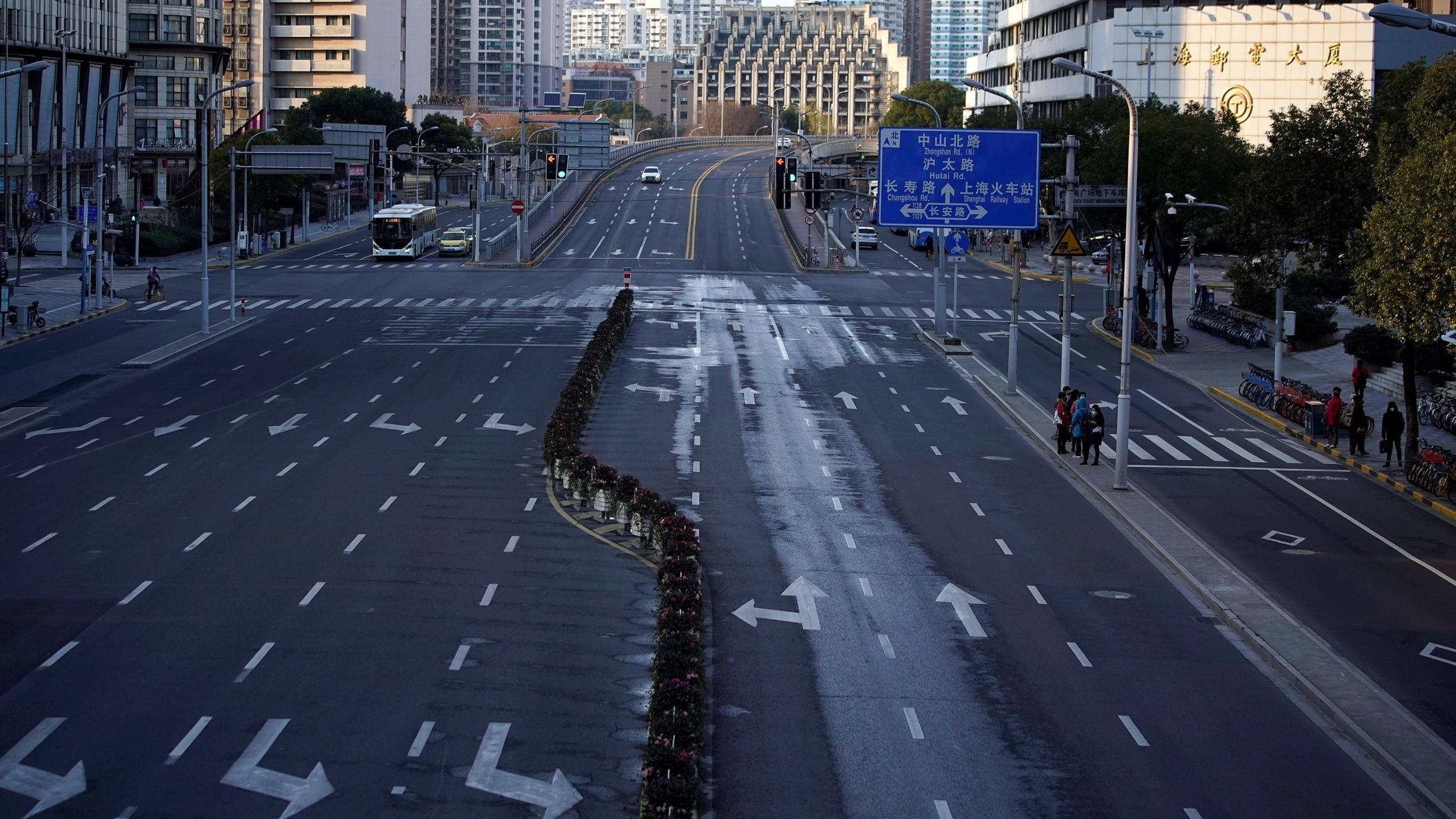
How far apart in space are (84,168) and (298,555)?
286ft

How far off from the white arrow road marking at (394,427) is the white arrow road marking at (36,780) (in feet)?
65.7

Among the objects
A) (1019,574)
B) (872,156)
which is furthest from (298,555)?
(872,156)

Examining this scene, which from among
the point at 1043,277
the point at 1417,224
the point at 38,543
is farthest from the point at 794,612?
the point at 1043,277

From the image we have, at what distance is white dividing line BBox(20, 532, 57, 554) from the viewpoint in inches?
986

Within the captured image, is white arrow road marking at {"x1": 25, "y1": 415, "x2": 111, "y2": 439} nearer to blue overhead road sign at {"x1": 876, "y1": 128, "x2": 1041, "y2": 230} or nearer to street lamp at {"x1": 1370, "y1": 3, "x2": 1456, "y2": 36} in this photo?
blue overhead road sign at {"x1": 876, "y1": 128, "x2": 1041, "y2": 230}

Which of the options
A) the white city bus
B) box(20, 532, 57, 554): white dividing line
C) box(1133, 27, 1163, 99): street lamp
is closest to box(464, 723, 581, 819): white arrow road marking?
box(20, 532, 57, 554): white dividing line

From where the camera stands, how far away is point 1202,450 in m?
36.9

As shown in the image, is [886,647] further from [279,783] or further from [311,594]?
[311,594]

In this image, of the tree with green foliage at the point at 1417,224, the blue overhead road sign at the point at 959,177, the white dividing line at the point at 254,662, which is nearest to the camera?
the white dividing line at the point at 254,662

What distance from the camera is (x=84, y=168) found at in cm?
10112

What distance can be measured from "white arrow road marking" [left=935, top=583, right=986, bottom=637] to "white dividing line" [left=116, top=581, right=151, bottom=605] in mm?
12601

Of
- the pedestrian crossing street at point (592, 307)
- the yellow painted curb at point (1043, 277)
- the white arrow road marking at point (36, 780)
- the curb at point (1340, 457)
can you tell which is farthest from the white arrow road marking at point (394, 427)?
the yellow painted curb at point (1043, 277)

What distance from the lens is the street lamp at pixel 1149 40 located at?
341 ft

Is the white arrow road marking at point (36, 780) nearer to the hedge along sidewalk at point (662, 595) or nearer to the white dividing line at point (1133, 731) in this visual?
the hedge along sidewalk at point (662, 595)
